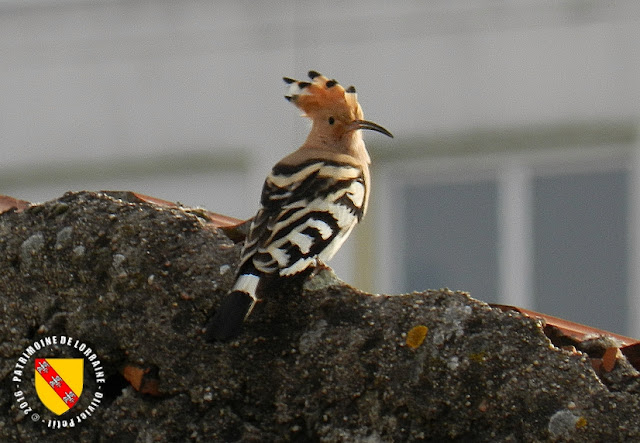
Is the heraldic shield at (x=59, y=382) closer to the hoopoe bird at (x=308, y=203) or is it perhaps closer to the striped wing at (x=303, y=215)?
the hoopoe bird at (x=308, y=203)

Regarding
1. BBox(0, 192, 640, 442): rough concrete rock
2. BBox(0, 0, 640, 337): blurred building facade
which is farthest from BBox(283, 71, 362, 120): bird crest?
BBox(0, 0, 640, 337): blurred building facade

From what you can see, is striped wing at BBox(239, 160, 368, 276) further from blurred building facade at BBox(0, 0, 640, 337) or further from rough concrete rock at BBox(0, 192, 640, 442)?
blurred building facade at BBox(0, 0, 640, 337)

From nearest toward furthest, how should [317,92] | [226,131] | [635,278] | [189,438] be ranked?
[189,438], [317,92], [635,278], [226,131]

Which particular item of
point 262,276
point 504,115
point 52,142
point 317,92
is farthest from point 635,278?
point 262,276

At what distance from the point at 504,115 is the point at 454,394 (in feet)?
18.1

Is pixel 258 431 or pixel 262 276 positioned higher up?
pixel 262 276

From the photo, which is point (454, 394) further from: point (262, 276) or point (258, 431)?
point (262, 276)

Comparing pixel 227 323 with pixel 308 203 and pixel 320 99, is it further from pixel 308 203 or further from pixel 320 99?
pixel 320 99

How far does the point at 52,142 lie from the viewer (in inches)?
325

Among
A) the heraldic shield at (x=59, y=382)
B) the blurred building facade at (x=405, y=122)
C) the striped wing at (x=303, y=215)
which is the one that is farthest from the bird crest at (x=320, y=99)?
the blurred building facade at (x=405, y=122)

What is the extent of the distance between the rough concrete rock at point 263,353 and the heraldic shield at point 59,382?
0.12 ft

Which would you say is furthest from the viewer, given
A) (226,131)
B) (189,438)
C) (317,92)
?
(226,131)

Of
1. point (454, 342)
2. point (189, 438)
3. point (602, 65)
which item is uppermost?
point (602, 65)

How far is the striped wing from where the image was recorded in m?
2.70
